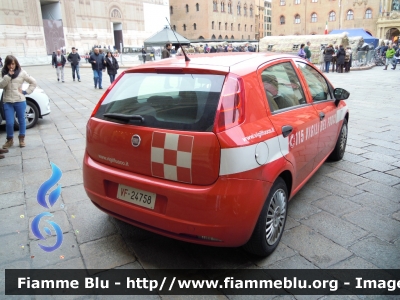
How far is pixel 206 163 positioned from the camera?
2.30 m

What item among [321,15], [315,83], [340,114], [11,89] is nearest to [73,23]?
[11,89]

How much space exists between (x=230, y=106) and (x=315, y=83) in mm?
2048

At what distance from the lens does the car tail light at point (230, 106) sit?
2352mm

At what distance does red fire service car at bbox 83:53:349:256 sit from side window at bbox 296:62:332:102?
74 centimetres

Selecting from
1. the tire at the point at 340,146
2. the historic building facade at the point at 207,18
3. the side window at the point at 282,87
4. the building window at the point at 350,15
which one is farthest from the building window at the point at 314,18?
the side window at the point at 282,87

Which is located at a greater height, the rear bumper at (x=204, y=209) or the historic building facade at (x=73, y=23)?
the historic building facade at (x=73, y=23)

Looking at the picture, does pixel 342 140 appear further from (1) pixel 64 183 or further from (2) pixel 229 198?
(1) pixel 64 183

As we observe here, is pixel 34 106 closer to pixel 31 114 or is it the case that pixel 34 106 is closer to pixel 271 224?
pixel 31 114

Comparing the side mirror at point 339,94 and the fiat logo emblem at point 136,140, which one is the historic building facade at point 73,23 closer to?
the side mirror at point 339,94

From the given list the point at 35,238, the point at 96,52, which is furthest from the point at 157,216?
the point at 96,52

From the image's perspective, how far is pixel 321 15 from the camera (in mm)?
70875

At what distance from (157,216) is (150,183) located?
0.82 ft

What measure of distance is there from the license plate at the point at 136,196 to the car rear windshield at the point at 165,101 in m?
0.51

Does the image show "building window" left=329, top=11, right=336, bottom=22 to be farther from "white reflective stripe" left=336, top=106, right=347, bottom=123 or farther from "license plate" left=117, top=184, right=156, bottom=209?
"license plate" left=117, top=184, right=156, bottom=209
